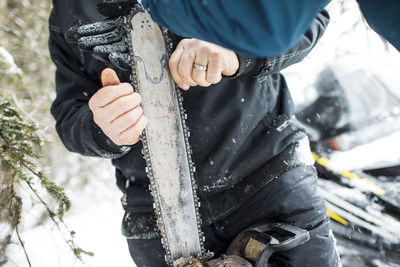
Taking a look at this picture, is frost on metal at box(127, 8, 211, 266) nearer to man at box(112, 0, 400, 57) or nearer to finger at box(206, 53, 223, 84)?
finger at box(206, 53, 223, 84)

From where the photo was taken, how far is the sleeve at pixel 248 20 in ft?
2.04

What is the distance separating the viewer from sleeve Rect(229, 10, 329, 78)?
124 cm

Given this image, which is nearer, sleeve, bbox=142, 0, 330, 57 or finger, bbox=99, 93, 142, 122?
sleeve, bbox=142, 0, 330, 57

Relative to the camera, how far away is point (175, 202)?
4.44ft

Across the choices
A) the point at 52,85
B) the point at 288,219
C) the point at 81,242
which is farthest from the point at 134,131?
the point at 52,85

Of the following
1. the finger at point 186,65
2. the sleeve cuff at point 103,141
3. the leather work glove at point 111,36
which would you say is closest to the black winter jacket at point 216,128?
the sleeve cuff at point 103,141

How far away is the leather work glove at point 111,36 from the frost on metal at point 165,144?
4cm

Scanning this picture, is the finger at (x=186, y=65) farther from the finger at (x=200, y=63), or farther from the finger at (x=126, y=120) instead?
the finger at (x=126, y=120)

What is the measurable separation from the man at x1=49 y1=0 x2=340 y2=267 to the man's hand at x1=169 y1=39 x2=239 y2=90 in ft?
0.47

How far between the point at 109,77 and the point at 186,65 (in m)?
0.25

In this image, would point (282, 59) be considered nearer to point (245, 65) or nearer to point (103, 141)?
point (245, 65)

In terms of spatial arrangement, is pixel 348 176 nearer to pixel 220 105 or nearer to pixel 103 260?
pixel 220 105

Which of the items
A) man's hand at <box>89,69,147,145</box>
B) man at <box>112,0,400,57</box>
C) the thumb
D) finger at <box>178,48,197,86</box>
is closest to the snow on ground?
man's hand at <box>89,69,147,145</box>

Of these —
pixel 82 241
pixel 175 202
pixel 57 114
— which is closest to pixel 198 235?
pixel 175 202
